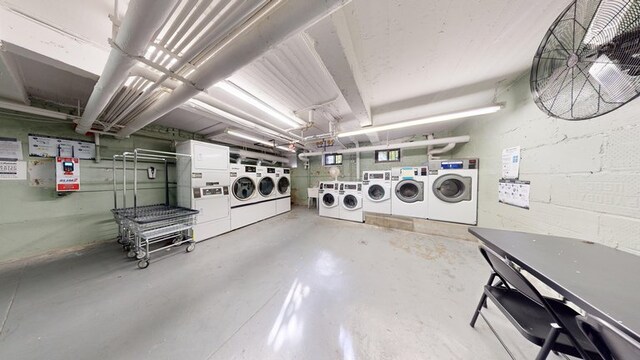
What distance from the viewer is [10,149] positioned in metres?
2.14

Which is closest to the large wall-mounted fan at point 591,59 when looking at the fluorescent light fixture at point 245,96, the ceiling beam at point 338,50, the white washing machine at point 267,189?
the ceiling beam at point 338,50

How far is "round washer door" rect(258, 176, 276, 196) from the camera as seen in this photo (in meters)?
3.99

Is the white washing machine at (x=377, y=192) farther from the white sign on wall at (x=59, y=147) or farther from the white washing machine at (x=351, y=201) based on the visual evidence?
the white sign on wall at (x=59, y=147)

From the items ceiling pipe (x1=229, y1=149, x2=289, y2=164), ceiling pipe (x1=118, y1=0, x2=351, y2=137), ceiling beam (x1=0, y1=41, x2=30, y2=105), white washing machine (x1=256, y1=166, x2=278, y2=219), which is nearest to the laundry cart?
ceiling beam (x1=0, y1=41, x2=30, y2=105)

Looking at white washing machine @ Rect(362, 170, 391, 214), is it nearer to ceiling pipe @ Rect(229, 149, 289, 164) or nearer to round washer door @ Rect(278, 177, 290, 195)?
round washer door @ Rect(278, 177, 290, 195)

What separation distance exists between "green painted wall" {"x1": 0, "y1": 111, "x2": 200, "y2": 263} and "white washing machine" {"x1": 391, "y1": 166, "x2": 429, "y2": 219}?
204 inches

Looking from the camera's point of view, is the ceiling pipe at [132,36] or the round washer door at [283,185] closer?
the ceiling pipe at [132,36]

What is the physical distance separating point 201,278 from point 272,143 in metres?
3.21

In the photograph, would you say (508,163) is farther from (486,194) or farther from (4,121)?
(4,121)

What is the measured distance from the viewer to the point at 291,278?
6.02ft

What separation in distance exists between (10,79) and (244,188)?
8.97ft

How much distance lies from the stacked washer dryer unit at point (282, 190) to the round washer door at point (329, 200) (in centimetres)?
120

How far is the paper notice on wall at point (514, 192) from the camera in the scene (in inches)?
71.6

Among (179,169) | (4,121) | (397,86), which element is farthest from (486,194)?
(4,121)
